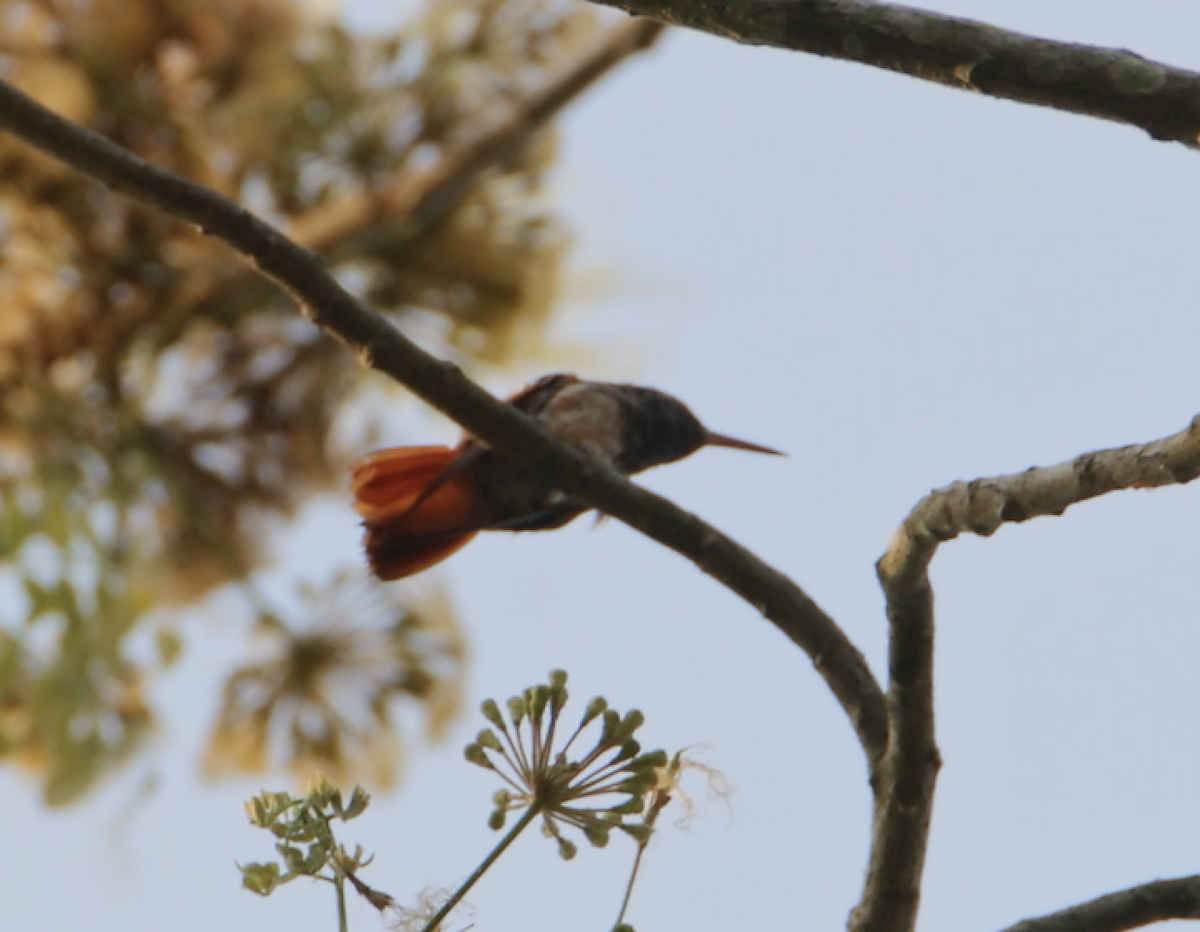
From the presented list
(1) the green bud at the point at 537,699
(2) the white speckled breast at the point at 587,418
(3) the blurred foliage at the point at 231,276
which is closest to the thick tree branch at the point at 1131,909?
(1) the green bud at the point at 537,699

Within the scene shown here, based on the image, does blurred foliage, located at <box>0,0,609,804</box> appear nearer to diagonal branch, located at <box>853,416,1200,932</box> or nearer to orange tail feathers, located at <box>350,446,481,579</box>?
orange tail feathers, located at <box>350,446,481,579</box>

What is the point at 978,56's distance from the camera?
1.56 m

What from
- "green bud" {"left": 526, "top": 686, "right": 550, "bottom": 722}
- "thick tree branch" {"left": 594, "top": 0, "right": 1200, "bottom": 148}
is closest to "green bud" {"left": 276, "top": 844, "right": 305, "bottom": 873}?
"green bud" {"left": 526, "top": 686, "right": 550, "bottom": 722}

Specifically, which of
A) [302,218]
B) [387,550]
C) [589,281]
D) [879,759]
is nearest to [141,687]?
[302,218]

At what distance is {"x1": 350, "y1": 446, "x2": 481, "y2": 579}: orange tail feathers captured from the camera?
2775 mm

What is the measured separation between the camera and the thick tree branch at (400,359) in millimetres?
1931

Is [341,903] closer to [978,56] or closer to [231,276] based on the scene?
[978,56]

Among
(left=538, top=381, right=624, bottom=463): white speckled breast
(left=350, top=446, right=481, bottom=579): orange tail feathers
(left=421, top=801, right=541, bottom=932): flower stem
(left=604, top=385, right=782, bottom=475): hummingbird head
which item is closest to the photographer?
(left=421, top=801, right=541, bottom=932): flower stem

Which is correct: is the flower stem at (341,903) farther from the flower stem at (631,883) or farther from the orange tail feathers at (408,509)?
the orange tail feathers at (408,509)

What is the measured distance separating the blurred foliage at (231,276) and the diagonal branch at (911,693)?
10.7 ft

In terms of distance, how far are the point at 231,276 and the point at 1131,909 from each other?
13.5 ft

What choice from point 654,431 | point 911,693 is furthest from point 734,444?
point 911,693

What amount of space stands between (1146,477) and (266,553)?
14.4 feet

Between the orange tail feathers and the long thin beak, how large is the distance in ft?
3.27
